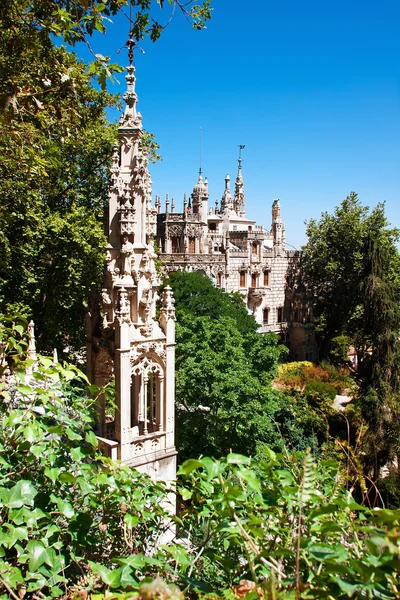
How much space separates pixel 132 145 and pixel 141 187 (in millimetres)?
966

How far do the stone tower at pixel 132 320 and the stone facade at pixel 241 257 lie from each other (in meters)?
29.2

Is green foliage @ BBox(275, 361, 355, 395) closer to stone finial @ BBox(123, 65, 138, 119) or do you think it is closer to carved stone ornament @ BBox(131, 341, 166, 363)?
carved stone ornament @ BBox(131, 341, 166, 363)

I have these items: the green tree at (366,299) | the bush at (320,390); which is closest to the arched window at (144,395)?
the green tree at (366,299)

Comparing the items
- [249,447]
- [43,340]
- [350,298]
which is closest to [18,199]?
[43,340]

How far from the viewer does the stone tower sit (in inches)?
358

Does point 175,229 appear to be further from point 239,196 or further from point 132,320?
point 132,320

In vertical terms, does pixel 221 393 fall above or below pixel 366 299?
below

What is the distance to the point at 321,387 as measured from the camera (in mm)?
26359

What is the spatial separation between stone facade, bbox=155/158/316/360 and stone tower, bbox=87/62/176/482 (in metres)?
29.2

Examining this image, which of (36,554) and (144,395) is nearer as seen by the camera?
(36,554)

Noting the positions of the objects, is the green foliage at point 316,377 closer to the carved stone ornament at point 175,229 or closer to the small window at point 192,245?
the small window at point 192,245

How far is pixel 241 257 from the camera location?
4325cm

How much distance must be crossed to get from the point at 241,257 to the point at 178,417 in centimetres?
2797

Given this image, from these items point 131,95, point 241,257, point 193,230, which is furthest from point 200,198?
point 131,95
